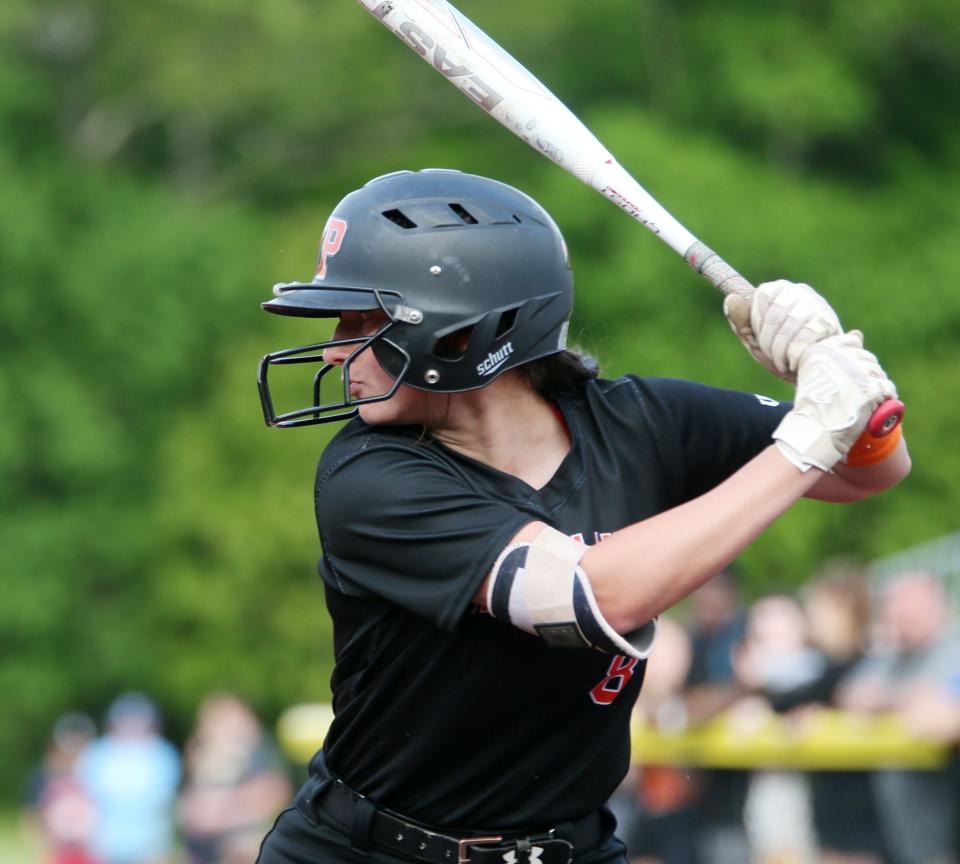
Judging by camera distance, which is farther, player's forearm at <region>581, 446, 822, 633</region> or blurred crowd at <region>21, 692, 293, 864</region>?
blurred crowd at <region>21, 692, 293, 864</region>

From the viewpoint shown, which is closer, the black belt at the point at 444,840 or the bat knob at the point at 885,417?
the bat knob at the point at 885,417

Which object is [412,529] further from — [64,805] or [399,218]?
[64,805]

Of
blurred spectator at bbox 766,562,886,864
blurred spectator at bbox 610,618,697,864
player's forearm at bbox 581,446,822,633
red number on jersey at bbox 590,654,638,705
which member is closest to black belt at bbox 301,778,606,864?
red number on jersey at bbox 590,654,638,705

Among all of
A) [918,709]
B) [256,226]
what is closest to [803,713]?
[918,709]

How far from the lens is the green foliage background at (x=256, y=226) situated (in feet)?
88.7

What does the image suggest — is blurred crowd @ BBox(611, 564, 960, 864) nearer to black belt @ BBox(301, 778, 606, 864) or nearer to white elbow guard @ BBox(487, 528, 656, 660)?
black belt @ BBox(301, 778, 606, 864)

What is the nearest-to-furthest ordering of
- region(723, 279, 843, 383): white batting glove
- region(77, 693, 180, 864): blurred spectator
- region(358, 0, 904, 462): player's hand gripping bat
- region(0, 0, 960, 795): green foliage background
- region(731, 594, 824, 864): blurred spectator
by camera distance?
region(723, 279, 843, 383): white batting glove < region(358, 0, 904, 462): player's hand gripping bat < region(731, 594, 824, 864): blurred spectator < region(77, 693, 180, 864): blurred spectator < region(0, 0, 960, 795): green foliage background

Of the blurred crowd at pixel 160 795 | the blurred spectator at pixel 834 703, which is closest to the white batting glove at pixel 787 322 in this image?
the blurred spectator at pixel 834 703

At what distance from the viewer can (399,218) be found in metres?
3.64

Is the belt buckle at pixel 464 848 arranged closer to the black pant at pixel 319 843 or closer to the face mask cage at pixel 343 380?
the black pant at pixel 319 843

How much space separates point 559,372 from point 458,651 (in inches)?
27.5

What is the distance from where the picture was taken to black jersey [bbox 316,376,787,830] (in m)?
3.42

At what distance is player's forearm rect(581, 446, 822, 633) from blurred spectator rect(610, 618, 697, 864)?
539cm

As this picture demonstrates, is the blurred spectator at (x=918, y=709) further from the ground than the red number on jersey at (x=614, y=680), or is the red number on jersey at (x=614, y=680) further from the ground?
the blurred spectator at (x=918, y=709)
